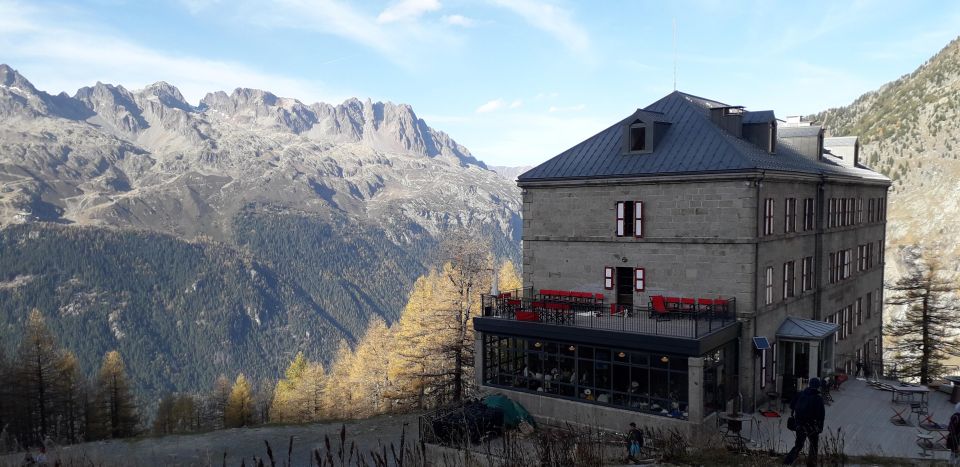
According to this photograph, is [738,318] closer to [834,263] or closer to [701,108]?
[701,108]

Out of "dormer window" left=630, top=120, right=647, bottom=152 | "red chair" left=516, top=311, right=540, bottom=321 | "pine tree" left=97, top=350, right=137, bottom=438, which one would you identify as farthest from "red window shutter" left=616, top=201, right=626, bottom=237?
"pine tree" left=97, top=350, right=137, bottom=438

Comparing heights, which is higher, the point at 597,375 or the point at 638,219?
the point at 638,219

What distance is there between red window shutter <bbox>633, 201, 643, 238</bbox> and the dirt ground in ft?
46.7

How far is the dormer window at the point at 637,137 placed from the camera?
30500 mm

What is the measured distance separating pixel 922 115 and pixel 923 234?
130ft

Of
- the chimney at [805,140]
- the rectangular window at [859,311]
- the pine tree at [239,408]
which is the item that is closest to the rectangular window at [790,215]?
the chimney at [805,140]

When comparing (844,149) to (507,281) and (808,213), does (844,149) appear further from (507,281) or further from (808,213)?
(507,281)

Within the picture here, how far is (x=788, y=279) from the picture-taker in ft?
102

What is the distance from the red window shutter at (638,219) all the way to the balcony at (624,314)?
10.7 feet

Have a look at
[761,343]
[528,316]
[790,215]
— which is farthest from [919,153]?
[528,316]

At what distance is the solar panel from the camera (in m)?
26.8

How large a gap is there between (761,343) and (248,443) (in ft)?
80.0

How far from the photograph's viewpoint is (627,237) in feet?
98.0

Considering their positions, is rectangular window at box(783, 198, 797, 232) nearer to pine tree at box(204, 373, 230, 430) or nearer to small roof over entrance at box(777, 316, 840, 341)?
small roof over entrance at box(777, 316, 840, 341)
